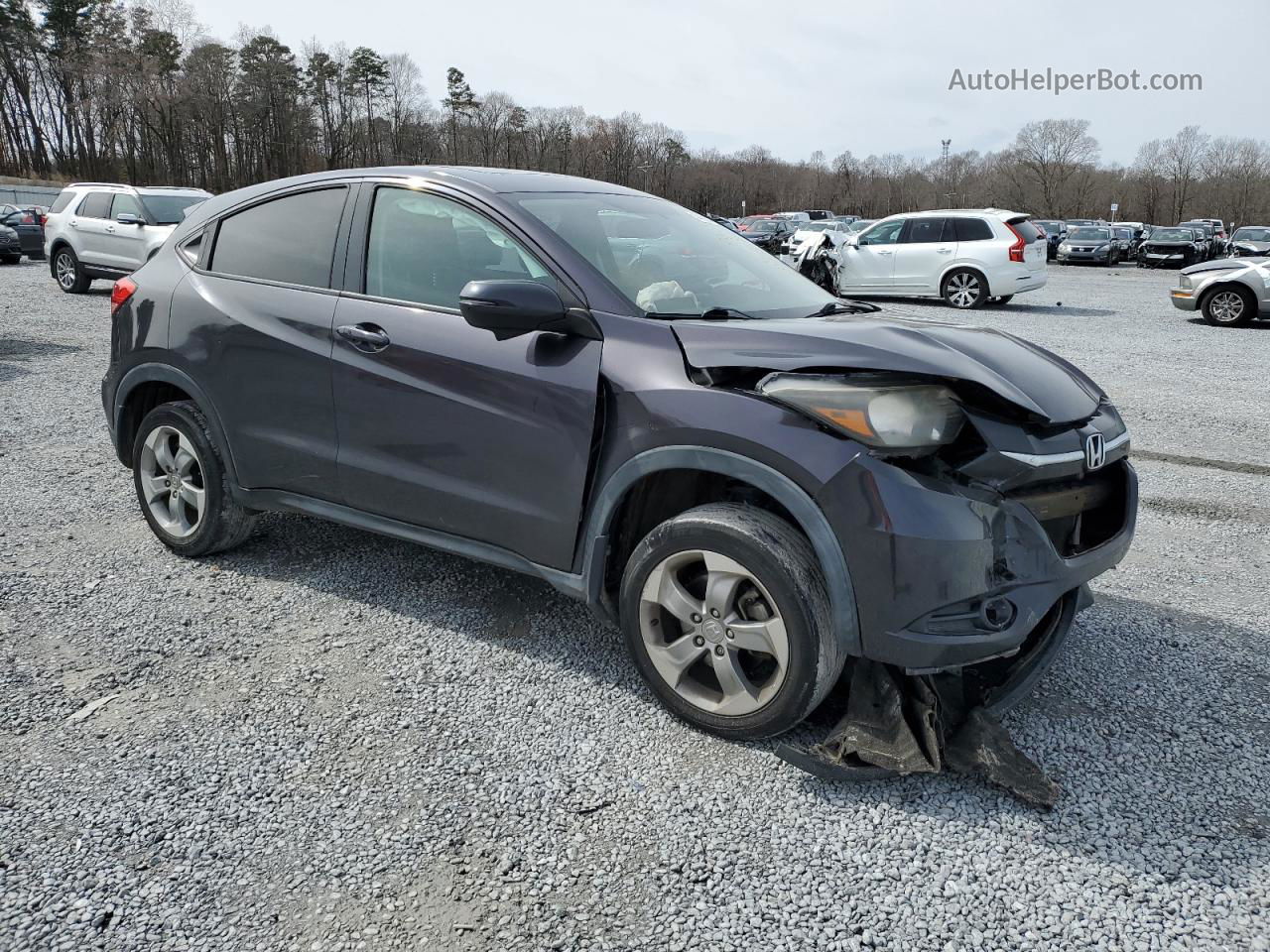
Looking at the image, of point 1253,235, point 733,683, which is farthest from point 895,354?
point 1253,235

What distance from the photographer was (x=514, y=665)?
11.1ft

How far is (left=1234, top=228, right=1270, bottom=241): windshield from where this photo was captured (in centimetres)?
3272

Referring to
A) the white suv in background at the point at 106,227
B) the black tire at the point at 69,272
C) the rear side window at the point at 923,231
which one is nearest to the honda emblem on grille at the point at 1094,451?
the rear side window at the point at 923,231

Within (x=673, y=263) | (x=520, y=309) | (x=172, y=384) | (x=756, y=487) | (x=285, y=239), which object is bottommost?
(x=756, y=487)

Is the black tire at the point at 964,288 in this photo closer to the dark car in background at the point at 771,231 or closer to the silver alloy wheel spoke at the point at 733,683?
the dark car in background at the point at 771,231

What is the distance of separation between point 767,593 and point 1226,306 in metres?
15.4

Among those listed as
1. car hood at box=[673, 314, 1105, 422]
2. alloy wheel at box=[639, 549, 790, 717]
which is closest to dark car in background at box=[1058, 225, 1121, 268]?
car hood at box=[673, 314, 1105, 422]

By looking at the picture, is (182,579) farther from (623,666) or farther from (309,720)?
(623,666)

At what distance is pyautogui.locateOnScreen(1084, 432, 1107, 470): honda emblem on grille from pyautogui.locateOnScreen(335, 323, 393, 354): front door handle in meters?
2.35

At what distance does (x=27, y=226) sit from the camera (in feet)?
77.2

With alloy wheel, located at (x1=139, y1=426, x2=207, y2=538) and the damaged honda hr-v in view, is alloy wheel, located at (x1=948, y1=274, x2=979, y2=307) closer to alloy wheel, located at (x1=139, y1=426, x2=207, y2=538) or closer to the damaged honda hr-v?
the damaged honda hr-v

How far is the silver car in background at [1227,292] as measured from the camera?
14.4m

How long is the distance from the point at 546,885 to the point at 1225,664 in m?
2.67

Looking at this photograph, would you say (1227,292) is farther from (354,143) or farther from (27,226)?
(354,143)
